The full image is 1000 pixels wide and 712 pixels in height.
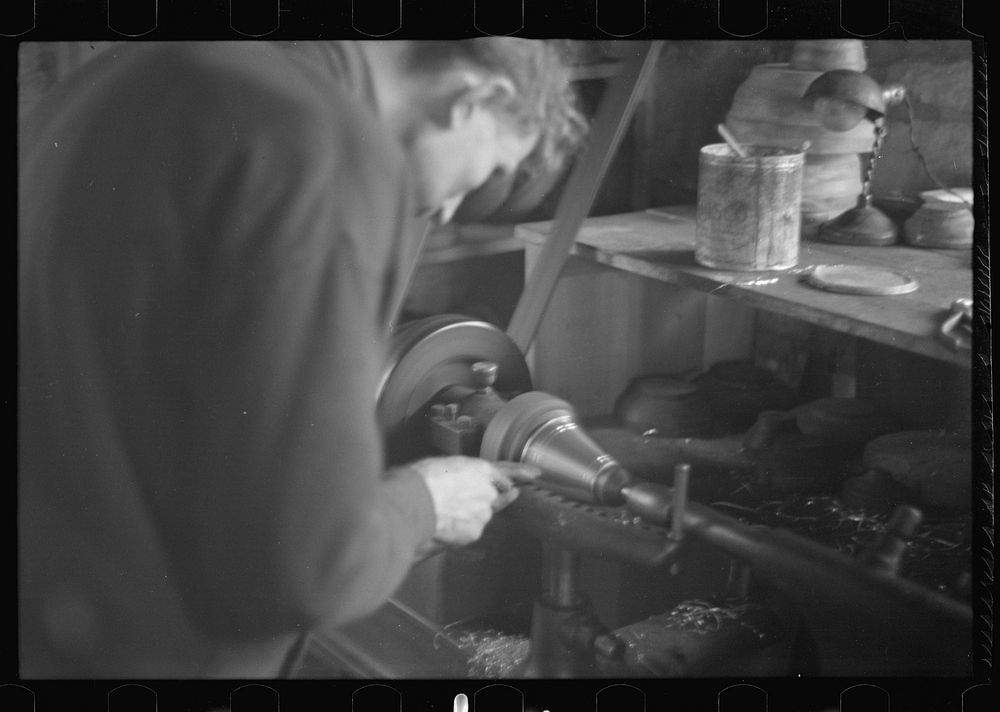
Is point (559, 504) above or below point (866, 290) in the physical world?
below

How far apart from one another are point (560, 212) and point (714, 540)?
48 centimetres

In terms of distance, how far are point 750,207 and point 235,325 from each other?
26.9 inches

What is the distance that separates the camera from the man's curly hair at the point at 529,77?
54.5 inches

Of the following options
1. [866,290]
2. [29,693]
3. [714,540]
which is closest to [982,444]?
[866,290]

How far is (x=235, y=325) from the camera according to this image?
1.37 metres

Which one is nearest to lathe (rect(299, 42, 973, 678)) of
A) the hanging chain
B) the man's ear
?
the man's ear

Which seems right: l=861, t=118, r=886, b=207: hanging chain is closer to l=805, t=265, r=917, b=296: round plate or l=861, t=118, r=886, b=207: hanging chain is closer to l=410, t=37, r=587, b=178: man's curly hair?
l=805, t=265, r=917, b=296: round plate

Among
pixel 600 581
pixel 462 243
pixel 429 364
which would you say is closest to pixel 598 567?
pixel 600 581

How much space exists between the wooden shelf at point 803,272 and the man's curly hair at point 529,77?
115mm

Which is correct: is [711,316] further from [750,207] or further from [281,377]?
[281,377]

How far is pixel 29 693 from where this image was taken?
4.72ft

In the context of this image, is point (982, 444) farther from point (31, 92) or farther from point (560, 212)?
point (31, 92)

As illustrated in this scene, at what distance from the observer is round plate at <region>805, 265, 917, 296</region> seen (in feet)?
4.60

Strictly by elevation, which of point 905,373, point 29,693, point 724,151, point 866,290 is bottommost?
point 29,693
